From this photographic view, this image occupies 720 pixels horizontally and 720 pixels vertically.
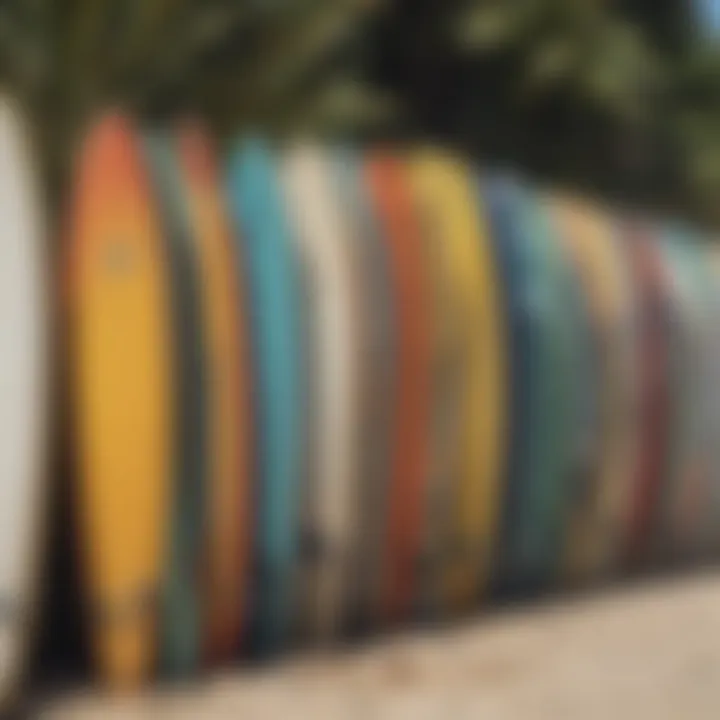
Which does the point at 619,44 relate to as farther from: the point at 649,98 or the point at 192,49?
the point at 192,49

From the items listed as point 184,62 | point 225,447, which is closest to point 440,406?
point 225,447

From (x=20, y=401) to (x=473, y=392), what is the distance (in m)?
0.29

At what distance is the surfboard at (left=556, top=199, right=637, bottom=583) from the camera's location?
104cm

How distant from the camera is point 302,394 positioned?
Result: 91 cm

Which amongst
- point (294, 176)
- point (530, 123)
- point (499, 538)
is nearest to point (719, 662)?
point (499, 538)

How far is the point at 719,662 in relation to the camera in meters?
0.90

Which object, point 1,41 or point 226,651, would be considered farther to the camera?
point 1,41

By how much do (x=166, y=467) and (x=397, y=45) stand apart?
105 cm

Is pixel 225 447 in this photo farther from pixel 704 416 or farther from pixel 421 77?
pixel 421 77

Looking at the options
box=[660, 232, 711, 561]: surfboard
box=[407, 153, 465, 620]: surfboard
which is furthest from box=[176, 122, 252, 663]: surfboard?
box=[660, 232, 711, 561]: surfboard

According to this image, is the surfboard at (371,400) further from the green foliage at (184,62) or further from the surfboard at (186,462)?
the green foliage at (184,62)

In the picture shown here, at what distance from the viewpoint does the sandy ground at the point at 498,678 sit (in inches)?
32.6

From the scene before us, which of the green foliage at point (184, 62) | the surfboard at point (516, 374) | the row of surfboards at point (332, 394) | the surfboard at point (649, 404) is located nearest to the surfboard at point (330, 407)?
the row of surfboards at point (332, 394)

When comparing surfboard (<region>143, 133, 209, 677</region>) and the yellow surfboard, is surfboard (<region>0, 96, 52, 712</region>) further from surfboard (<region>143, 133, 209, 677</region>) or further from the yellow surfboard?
the yellow surfboard
